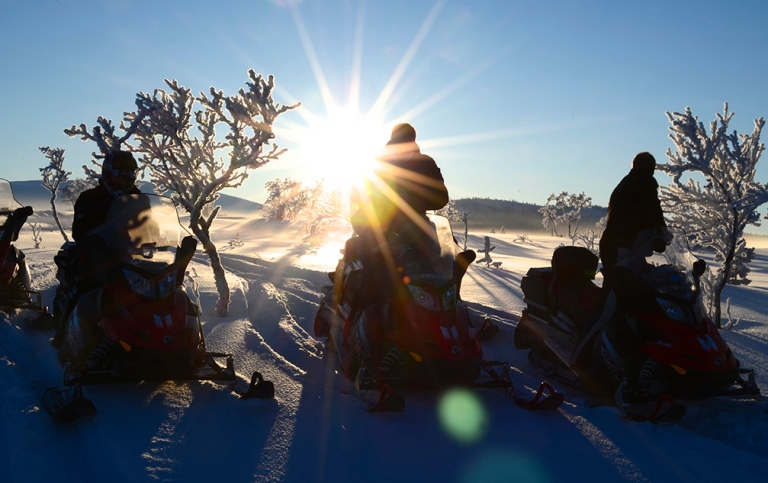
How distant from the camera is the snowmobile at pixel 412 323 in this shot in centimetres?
438

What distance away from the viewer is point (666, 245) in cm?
500

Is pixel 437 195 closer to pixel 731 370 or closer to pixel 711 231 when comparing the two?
pixel 731 370

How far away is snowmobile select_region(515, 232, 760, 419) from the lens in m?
4.19

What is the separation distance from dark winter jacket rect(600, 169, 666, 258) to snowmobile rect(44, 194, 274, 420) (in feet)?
11.4

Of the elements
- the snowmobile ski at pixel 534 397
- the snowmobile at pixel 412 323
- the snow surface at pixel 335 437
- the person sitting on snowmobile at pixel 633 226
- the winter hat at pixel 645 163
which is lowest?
the snow surface at pixel 335 437

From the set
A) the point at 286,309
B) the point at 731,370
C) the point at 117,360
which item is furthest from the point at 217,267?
the point at 731,370

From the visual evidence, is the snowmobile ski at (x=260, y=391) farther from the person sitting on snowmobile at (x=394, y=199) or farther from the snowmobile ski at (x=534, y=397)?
the snowmobile ski at (x=534, y=397)

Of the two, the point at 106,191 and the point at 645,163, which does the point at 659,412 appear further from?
the point at 106,191

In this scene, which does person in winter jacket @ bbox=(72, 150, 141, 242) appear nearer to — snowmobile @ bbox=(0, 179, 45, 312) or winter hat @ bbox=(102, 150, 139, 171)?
winter hat @ bbox=(102, 150, 139, 171)

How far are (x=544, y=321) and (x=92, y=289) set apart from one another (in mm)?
4573

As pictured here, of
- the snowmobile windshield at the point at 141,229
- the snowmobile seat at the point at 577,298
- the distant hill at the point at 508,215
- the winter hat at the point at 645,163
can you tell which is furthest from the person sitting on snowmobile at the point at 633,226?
the distant hill at the point at 508,215

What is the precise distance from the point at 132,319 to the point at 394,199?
8.71ft

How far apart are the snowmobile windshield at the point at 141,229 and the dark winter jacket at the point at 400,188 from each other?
1844 mm

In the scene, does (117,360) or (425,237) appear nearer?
(117,360)
